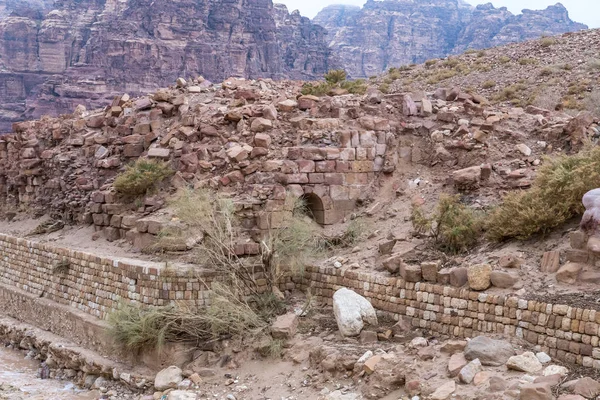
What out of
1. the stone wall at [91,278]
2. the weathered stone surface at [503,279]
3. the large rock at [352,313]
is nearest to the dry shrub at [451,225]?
the weathered stone surface at [503,279]

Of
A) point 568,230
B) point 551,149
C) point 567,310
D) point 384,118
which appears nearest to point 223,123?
point 384,118

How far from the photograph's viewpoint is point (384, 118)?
1493 cm

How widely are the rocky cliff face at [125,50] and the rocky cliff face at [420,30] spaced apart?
1345cm

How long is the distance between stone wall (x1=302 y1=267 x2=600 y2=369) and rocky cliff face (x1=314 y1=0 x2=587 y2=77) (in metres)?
63.3

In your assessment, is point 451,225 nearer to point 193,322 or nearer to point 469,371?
point 469,371

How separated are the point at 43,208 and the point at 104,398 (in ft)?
31.7

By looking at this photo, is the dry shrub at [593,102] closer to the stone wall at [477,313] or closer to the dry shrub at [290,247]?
the dry shrub at [290,247]

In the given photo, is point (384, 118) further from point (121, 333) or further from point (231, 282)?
point (121, 333)

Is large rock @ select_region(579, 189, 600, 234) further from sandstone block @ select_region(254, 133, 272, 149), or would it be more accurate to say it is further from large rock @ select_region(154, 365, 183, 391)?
sandstone block @ select_region(254, 133, 272, 149)

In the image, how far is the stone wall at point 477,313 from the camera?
7863 millimetres


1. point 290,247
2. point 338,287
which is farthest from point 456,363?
point 290,247

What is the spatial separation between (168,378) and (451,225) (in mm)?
5231

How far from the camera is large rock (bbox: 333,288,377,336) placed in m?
10.3

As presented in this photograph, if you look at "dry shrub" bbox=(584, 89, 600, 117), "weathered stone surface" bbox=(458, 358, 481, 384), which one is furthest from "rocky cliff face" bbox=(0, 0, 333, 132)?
"weathered stone surface" bbox=(458, 358, 481, 384)
